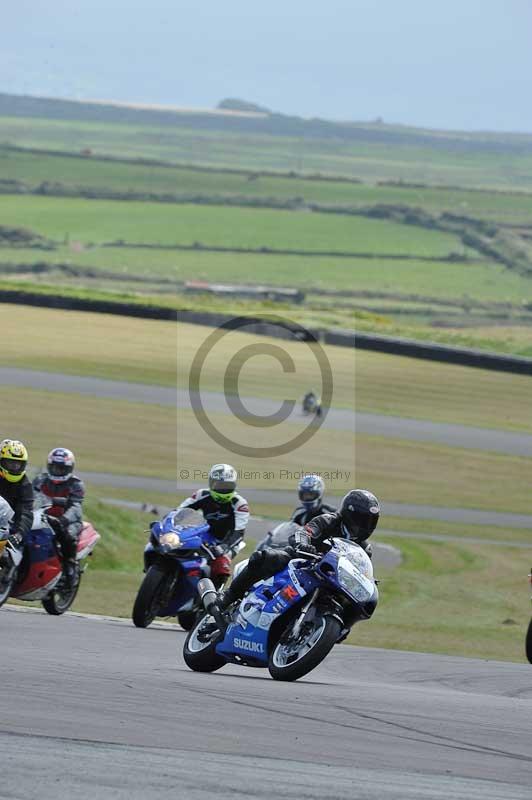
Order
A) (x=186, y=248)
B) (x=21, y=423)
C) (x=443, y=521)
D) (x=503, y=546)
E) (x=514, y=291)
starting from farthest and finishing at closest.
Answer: (x=186, y=248)
(x=514, y=291)
(x=21, y=423)
(x=443, y=521)
(x=503, y=546)

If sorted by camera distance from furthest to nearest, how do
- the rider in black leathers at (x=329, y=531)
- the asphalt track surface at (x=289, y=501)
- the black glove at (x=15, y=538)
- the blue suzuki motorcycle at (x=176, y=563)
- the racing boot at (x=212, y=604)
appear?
the asphalt track surface at (x=289, y=501), the blue suzuki motorcycle at (x=176, y=563), the black glove at (x=15, y=538), the racing boot at (x=212, y=604), the rider in black leathers at (x=329, y=531)

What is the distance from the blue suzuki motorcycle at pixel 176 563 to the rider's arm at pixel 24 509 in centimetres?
115

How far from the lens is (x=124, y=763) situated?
6.43 meters

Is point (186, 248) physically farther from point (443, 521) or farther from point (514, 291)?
point (443, 521)

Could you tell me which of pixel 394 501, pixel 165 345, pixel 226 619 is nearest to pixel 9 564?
pixel 226 619

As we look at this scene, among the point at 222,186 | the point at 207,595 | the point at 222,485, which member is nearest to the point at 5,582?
the point at 222,485

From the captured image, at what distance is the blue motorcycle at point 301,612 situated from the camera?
394 inches

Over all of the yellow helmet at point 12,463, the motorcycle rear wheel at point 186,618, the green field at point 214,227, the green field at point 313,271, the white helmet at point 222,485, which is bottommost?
the motorcycle rear wheel at point 186,618

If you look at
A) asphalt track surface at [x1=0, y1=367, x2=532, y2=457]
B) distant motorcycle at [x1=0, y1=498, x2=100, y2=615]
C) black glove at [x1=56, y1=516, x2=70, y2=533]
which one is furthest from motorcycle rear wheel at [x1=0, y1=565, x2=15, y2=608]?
asphalt track surface at [x1=0, y1=367, x2=532, y2=457]

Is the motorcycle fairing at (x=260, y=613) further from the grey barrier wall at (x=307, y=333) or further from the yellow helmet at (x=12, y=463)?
the grey barrier wall at (x=307, y=333)

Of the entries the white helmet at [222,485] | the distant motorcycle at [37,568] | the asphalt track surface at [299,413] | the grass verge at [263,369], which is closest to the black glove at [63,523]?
the distant motorcycle at [37,568]

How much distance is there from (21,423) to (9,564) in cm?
2239
